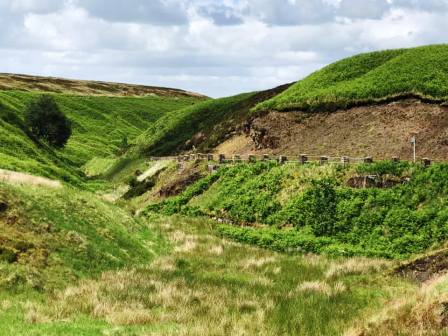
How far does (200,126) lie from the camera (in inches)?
3467

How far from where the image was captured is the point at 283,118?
58.0 meters

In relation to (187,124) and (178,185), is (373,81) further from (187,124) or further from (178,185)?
(187,124)

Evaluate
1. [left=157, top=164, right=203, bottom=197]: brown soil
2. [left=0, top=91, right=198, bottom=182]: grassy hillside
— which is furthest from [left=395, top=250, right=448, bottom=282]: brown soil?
[left=0, top=91, right=198, bottom=182]: grassy hillside

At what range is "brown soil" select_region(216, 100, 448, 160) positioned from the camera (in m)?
43.5

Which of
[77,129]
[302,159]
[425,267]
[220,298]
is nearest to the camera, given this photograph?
[220,298]

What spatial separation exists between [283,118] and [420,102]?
14.1 metres

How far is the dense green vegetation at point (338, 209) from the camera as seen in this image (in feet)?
97.2

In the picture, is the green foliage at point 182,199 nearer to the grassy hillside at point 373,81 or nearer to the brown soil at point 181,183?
the brown soil at point 181,183

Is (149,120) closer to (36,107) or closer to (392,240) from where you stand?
(36,107)

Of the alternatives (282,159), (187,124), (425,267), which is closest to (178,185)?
(282,159)

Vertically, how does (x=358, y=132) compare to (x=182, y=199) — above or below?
above

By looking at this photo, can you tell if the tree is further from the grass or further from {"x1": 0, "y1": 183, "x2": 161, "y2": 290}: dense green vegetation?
the grass

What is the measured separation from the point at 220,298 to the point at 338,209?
16531mm

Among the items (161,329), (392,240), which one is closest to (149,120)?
(392,240)
